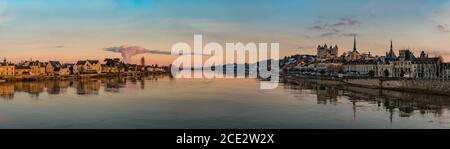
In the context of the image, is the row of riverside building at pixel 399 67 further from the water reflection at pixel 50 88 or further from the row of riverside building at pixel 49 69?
the row of riverside building at pixel 49 69

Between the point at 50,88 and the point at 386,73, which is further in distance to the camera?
the point at 386,73

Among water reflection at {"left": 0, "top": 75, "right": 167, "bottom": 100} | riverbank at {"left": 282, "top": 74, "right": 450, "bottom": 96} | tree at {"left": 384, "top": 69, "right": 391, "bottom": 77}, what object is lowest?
water reflection at {"left": 0, "top": 75, "right": 167, "bottom": 100}

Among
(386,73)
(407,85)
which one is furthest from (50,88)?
(386,73)

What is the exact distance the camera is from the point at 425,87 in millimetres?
13367

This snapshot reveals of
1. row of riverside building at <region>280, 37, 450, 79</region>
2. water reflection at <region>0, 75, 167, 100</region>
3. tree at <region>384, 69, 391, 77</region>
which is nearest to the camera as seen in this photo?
water reflection at <region>0, 75, 167, 100</region>

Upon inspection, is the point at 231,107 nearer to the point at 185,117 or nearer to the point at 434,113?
the point at 185,117

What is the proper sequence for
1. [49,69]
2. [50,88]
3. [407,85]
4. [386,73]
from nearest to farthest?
[407,85] < [50,88] < [386,73] < [49,69]

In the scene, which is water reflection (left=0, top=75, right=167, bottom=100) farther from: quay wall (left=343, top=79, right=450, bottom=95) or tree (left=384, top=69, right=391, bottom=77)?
tree (left=384, top=69, right=391, bottom=77)

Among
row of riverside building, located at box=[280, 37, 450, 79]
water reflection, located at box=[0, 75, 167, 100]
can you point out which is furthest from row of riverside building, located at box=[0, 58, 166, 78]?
row of riverside building, located at box=[280, 37, 450, 79]

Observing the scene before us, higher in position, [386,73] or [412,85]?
[386,73]

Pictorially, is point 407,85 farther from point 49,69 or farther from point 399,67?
point 49,69

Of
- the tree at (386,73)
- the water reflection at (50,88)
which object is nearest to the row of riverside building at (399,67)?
the tree at (386,73)
